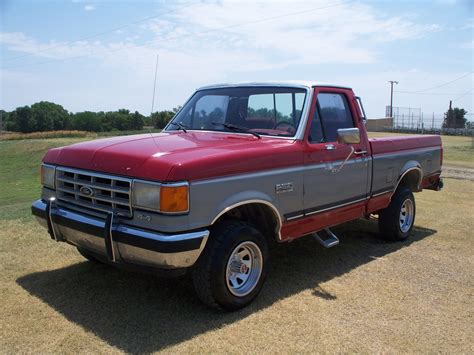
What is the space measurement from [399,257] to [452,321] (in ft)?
5.81

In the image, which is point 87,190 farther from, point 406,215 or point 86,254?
point 406,215

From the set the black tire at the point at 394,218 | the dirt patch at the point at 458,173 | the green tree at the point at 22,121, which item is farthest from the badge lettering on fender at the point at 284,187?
the green tree at the point at 22,121

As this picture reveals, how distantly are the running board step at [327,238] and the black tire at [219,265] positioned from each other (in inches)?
46.1

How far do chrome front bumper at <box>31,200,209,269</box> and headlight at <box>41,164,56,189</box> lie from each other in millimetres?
485

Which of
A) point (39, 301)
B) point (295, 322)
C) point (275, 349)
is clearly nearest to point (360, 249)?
point (295, 322)

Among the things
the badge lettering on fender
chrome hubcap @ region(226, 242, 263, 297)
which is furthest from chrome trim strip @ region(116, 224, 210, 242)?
the badge lettering on fender

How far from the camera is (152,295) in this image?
440 cm

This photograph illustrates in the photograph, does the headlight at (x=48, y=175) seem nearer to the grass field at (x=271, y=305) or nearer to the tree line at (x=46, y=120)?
the grass field at (x=271, y=305)

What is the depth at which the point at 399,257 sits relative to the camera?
5.79 meters

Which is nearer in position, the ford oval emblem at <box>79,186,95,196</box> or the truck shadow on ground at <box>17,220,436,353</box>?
the truck shadow on ground at <box>17,220,436,353</box>

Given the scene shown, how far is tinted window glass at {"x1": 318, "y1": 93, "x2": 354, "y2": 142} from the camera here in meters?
5.11

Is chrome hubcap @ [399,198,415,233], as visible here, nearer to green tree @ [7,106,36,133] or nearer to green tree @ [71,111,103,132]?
green tree @ [71,111,103,132]

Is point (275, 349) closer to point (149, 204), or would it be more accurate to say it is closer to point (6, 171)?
point (149, 204)

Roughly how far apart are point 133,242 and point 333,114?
287 centimetres
